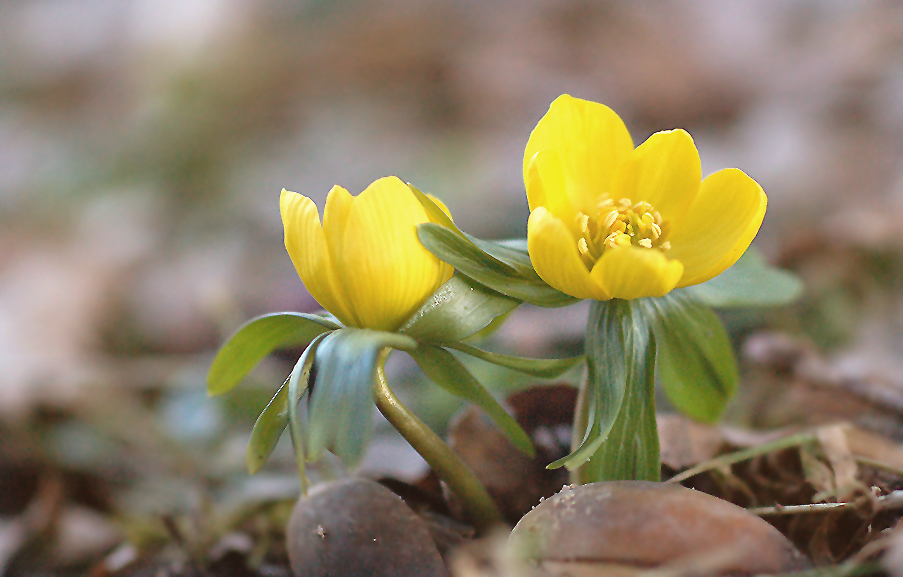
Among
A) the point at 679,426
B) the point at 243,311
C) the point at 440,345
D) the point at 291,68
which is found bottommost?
the point at 243,311

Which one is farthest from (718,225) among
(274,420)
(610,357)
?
(274,420)

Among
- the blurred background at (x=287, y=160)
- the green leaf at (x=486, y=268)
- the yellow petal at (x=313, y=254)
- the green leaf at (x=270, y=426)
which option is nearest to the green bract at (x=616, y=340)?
the green leaf at (x=486, y=268)

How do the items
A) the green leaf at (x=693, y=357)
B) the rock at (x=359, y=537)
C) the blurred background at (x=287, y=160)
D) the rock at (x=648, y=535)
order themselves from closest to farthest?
the rock at (x=648, y=535) < the rock at (x=359, y=537) < the green leaf at (x=693, y=357) < the blurred background at (x=287, y=160)

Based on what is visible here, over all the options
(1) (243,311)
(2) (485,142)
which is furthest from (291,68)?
(1) (243,311)

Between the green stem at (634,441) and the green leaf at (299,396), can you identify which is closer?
the green leaf at (299,396)

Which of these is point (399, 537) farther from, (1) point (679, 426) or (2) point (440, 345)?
(1) point (679, 426)

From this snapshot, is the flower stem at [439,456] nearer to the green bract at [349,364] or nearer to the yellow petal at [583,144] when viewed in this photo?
the green bract at [349,364]
